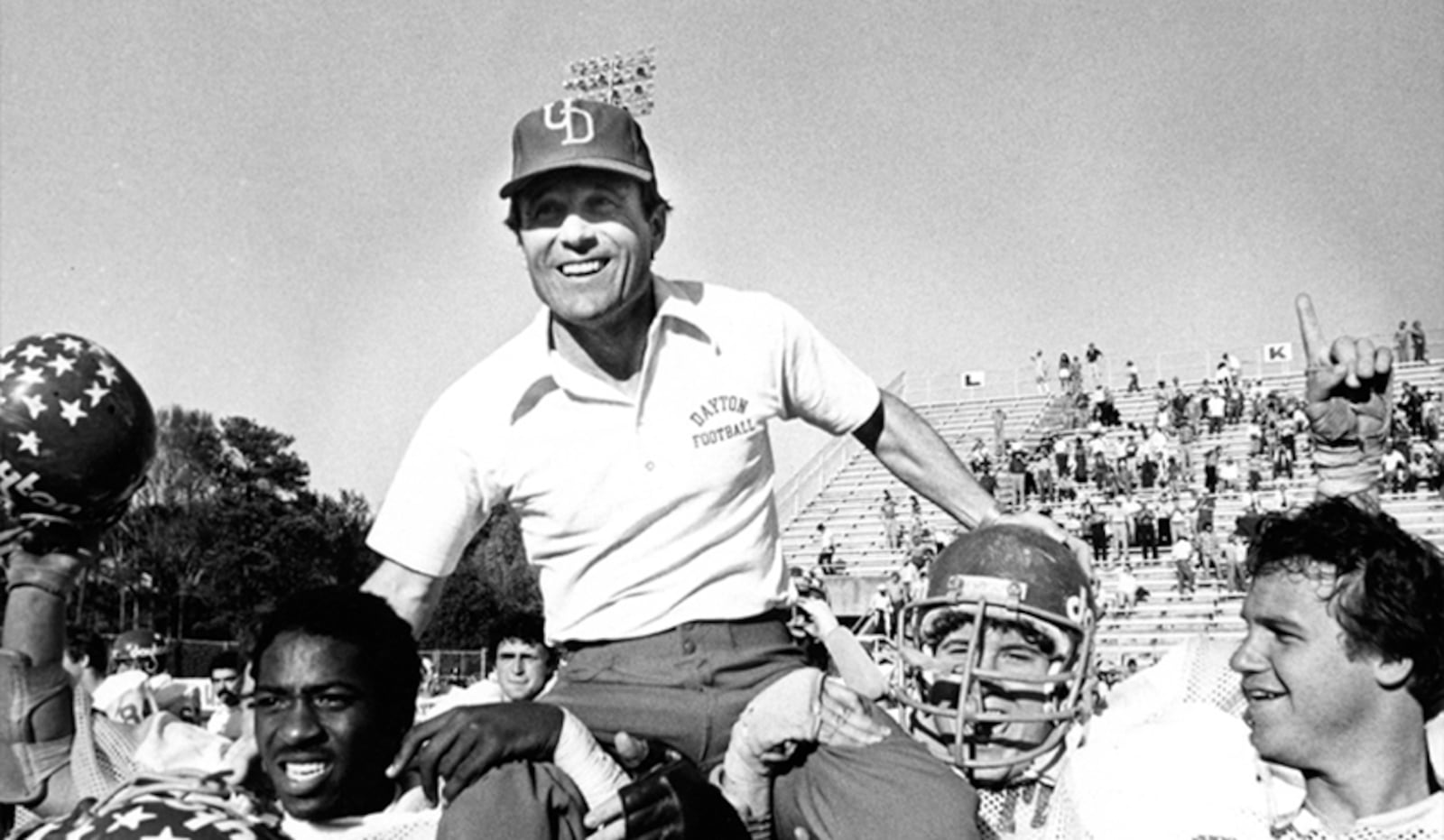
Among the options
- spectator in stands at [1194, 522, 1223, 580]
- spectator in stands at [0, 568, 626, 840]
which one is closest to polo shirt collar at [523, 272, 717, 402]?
spectator in stands at [0, 568, 626, 840]

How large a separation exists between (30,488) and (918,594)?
2.51 meters

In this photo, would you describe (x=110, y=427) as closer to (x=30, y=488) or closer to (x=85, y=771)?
(x=30, y=488)

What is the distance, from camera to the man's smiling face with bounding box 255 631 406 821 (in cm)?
362

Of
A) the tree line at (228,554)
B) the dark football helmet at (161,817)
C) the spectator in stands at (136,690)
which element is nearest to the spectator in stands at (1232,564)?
the spectator in stands at (136,690)

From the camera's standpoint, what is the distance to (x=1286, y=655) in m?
3.22

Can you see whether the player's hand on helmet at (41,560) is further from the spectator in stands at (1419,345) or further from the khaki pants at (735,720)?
the spectator in stands at (1419,345)

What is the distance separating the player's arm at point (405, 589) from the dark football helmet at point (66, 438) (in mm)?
946

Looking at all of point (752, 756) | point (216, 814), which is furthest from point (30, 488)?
point (216, 814)

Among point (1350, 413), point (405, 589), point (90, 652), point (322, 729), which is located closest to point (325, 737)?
point (322, 729)

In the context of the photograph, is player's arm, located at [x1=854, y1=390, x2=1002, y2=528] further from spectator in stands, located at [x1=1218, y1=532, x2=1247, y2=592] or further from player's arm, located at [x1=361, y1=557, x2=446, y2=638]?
spectator in stands, located at [x1=1218, y1=532, x2=1247, y2=592]

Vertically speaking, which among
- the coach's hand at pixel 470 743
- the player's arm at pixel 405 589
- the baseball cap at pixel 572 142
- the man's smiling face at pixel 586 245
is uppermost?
the baseball cap at pixel 572 142

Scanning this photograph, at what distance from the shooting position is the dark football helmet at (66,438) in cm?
431

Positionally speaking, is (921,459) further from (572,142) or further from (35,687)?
(35,687)

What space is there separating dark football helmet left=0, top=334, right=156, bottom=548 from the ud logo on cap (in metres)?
1.70
